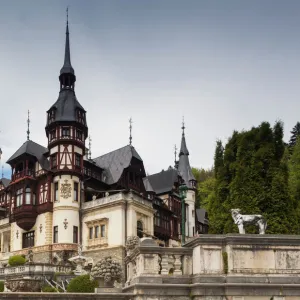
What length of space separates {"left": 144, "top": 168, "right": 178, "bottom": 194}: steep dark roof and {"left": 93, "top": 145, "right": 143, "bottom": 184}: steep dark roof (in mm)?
8881

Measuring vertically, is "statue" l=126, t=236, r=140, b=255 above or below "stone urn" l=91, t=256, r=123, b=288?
above

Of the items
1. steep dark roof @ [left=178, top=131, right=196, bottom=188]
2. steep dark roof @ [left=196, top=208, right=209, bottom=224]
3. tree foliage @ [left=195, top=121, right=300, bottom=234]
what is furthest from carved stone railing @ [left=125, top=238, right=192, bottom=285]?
steep dark roof @ [left=196, top=208, right=209, bottom=224]

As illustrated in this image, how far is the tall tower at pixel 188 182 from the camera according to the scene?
234ft

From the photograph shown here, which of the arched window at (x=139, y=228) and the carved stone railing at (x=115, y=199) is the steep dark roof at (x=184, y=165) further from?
the arched window at (x=139, y=228)

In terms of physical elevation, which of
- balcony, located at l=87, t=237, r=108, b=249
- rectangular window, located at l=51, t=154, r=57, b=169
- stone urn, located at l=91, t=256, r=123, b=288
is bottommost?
stone urn, located at l=91, t=256, r=123, b=288

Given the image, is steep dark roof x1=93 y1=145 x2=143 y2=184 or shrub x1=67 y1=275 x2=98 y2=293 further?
steep dark roof x1=93 y1=145 x2=143 y2=184

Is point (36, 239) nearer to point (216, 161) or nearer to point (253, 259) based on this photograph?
point (216, 161)

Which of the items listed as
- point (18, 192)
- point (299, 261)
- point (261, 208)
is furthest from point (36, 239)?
point (299, 261)

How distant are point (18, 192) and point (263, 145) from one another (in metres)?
25.2

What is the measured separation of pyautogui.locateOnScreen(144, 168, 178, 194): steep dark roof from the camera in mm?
66312

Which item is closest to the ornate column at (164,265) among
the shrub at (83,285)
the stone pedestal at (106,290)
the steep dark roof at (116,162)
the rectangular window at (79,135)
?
the stone pedestal at (106,290)

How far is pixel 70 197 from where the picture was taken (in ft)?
168

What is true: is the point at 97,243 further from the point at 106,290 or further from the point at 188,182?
the point at 106,290

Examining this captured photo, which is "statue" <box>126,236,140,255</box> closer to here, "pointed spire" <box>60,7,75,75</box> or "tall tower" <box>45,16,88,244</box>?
"tall tower" <box>45,16,88,244</box>
